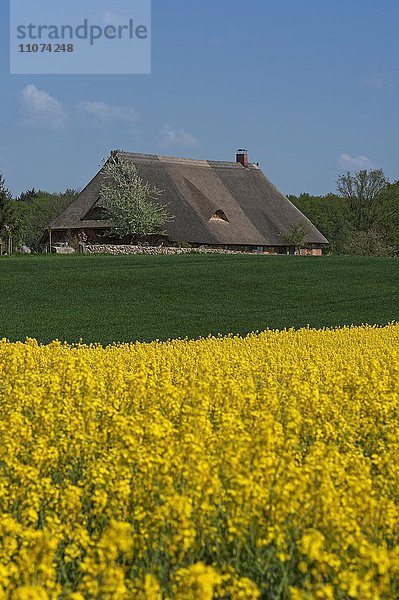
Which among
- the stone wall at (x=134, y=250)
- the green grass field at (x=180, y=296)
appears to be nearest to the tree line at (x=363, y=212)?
the stone wall at (x=134, y=250)

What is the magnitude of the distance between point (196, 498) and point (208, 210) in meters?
54.7

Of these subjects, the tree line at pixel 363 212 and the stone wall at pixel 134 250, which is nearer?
the stone wall at pixel 134 250

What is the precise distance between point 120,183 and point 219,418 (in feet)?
169

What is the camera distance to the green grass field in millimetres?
22516

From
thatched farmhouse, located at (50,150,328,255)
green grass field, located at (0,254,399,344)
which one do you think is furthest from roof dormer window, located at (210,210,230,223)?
green grass field, located at (0,254,399,344)

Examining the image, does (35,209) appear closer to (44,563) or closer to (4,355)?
(4,355)

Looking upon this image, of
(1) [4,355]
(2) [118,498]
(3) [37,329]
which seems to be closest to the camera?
(2) [118,498]

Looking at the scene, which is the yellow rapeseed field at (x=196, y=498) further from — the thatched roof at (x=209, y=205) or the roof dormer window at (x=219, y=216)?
the roof dormer window at (x=219, y=216)

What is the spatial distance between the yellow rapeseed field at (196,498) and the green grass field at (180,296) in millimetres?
12973

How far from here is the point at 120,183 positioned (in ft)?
188

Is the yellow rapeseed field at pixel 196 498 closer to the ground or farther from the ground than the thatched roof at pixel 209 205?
closer to the ground

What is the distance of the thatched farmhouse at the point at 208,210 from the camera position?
186ft

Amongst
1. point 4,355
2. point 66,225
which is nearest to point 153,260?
point 66,225

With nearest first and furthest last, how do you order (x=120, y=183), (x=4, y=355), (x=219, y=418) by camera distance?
1. (x=219, y=418)
2. (x=4, y=355)
3. (x=120, y=183)
